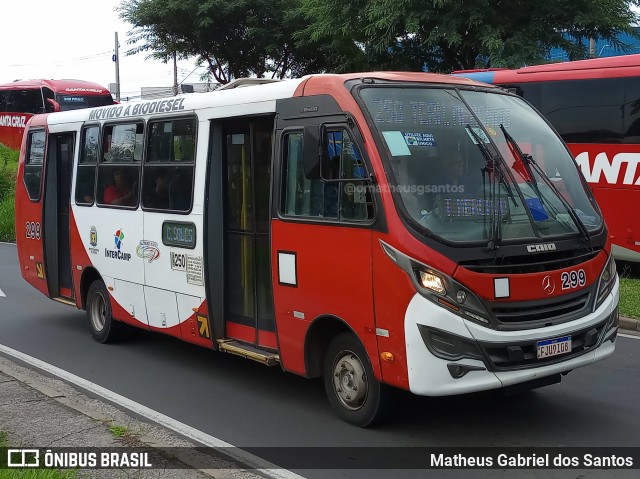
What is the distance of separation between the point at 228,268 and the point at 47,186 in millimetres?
4365

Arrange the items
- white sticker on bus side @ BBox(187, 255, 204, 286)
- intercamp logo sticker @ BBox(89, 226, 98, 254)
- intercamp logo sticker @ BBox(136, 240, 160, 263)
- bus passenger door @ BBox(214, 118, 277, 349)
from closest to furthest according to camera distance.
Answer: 1. bus passenger door @ BBox(214, 118, 277, 349)
2. white sticker on bus side @ BBox(187, 255, 204, 286)
3. intercamp logo sticker @ BBox(136, 240, 160, 263)
4. intercamp logo sticker @ BBox(89, 226, 98, 254)

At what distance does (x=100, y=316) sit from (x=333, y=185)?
498 centimetres

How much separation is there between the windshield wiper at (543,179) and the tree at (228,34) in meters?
23.8

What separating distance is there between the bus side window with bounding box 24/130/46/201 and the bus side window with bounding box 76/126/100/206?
109cm

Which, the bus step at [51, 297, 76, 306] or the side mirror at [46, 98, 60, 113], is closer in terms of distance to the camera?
the bus step at [51, 297, 76, 306]

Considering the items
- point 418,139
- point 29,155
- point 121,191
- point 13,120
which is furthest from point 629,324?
point 13,120

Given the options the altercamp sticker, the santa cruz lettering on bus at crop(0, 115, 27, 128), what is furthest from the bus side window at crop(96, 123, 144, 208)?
the santa cruz lettering on bus at crop(0, 115, 27, 128)

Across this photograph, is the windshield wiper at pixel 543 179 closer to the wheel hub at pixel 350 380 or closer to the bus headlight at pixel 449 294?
the bus headlight at pixel 449 294

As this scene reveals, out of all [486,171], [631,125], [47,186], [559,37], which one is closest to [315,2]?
[559,37]

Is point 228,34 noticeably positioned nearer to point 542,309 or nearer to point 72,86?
point 72,86

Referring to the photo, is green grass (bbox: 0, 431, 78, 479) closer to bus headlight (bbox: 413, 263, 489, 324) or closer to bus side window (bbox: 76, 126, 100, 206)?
bus headlight (bbox: 413, 263, 489, 324)

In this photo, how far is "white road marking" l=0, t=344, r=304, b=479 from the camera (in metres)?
5.67

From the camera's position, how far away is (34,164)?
1134 cm

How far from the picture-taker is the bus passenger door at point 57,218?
11.0 meters
